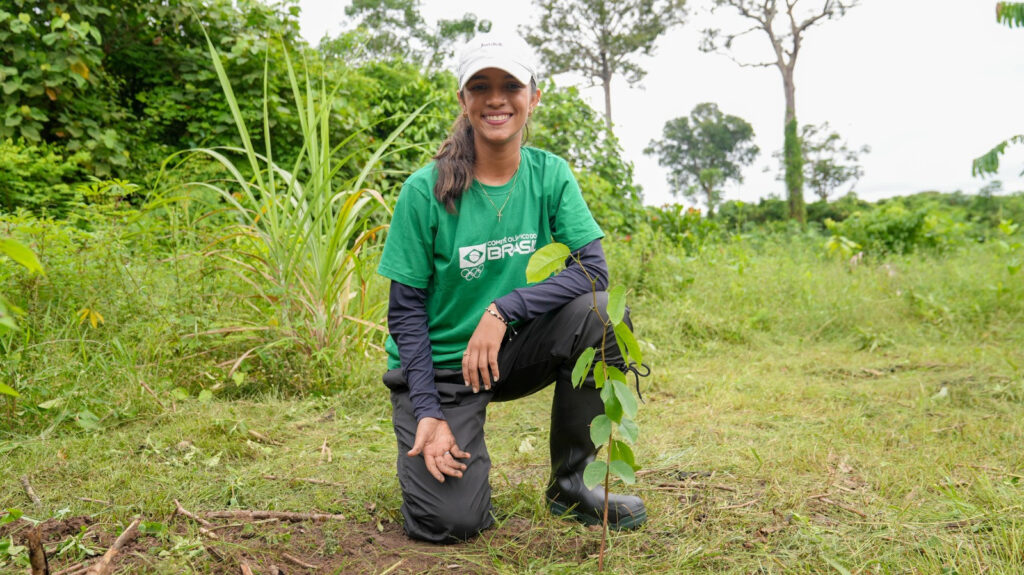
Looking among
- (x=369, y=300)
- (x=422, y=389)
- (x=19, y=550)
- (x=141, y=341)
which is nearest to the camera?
(x=19, y=550)

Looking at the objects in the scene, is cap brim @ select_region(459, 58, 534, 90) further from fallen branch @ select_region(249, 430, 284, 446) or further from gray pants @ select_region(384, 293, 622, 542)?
→ fallen branch @ select_region(249, 430, 284, 446)

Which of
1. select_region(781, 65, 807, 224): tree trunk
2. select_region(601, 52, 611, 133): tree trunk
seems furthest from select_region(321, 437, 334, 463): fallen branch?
select_region(601, 52, 611, 133): tree trunk

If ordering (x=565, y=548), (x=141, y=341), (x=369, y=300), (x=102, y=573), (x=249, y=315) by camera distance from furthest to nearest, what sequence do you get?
(x=369, y=300) → (x=249, y=315) → (x=141, y=341) → (x=565, y=548) → (x=102, y=573)

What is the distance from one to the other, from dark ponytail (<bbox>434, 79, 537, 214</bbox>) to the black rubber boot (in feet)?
2.02

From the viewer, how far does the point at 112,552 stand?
1479mm

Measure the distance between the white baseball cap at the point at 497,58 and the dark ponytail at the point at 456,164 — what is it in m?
0.08

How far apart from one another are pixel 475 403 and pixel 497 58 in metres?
0.95

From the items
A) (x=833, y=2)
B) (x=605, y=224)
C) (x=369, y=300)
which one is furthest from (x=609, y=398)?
(x=833, y=2)

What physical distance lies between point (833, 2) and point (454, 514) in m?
17.3

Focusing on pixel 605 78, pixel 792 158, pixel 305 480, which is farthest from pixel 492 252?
pixel 605 78

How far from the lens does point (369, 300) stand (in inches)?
158

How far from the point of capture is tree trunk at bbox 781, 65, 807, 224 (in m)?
16.2

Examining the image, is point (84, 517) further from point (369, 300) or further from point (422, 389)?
point (369, 300)

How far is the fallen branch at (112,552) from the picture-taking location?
1429 mm
